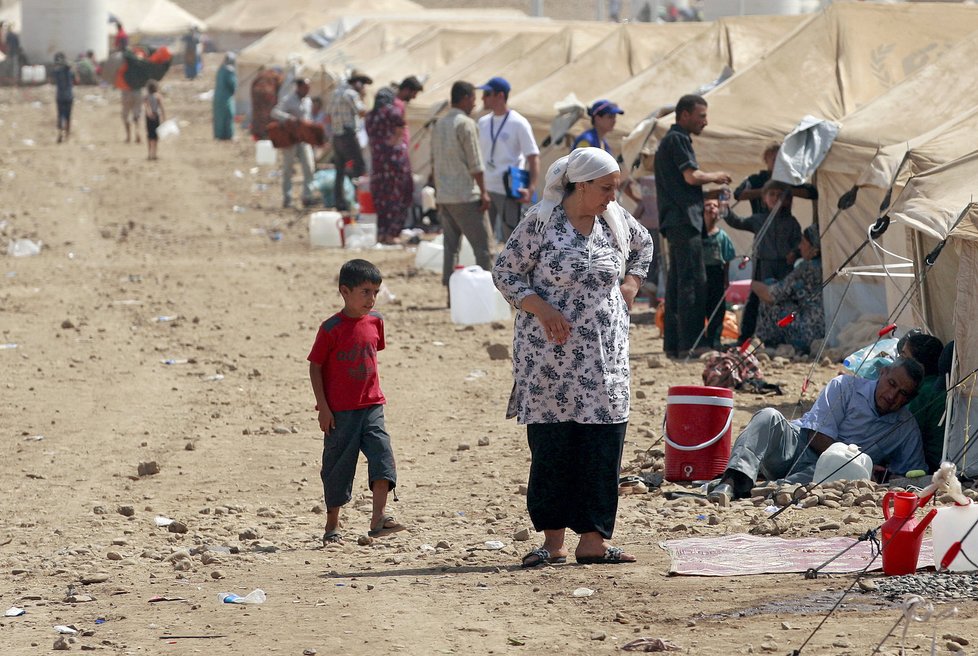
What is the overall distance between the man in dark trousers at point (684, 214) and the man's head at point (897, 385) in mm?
2730

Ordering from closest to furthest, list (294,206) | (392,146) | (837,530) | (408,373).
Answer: (837,530)
(408,373)
(392,146)
(294,206)

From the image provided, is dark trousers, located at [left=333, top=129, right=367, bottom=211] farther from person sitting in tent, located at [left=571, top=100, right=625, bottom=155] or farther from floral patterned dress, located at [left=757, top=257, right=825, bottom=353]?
floral patterned dress, located at [left=757, top=257, right=825, bottom=353]

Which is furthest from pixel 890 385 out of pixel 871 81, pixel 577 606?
pixel 871 81

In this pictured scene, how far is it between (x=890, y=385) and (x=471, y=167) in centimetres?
505

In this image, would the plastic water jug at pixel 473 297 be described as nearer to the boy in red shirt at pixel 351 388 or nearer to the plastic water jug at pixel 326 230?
the plastic water jug at pixel 326 230

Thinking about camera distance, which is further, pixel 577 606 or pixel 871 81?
pixel 871 81

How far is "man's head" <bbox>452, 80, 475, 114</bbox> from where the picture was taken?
10711 mm

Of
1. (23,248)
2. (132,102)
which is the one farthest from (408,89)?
(132,102)

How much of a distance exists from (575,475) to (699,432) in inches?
58.6

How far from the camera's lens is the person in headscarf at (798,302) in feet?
30.7

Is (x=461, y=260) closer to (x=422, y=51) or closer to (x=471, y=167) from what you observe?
(x=471, y=167)

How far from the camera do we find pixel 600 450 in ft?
16.8

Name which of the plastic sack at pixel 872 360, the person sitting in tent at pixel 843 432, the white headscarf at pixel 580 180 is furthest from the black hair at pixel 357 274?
the plastic sack at pixel 872 360

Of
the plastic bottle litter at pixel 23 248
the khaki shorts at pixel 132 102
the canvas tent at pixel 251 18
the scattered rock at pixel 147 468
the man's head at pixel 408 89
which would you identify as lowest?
the scattered rock at pixel 147 468
